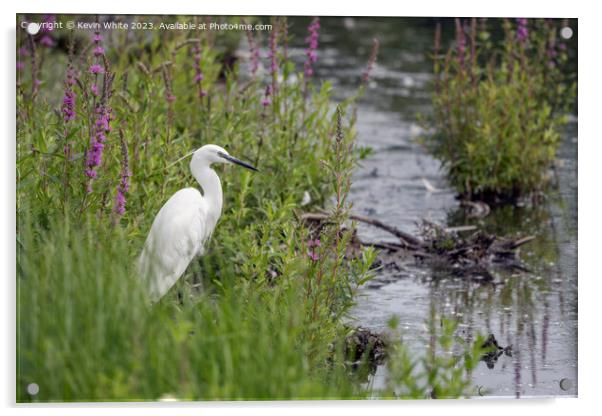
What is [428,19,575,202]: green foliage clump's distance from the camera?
615 centimetres

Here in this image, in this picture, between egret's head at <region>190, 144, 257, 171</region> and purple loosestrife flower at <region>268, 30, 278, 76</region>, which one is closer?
egret's head at <region>190, 144, 257, 171</region>

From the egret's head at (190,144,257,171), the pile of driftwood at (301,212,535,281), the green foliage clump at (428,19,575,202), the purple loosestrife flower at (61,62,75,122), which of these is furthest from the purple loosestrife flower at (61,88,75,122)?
the green foliage clump at (428,19,575,202)

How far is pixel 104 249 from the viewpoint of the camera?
398 cm

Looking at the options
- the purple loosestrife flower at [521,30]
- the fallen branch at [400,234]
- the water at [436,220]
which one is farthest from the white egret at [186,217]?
the purple loosestrife flower at [521,30]

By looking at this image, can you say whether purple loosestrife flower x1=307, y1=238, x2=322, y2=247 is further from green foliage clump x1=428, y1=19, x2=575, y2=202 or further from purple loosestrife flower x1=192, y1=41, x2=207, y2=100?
green foliage clump x1=428, y1=19, x2=575, y2=202

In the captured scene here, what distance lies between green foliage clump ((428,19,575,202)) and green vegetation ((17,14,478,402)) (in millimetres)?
896

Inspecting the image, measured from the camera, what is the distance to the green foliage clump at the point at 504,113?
242 inches

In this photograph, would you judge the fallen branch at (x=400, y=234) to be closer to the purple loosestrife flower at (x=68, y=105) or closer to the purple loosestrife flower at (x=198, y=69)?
the purple loosestrife flower at (x=198, y=69)

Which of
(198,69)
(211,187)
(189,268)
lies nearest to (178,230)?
(211,187)

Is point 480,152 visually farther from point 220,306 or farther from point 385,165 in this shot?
point 220,306

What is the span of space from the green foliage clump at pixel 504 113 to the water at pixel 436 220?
13cm
